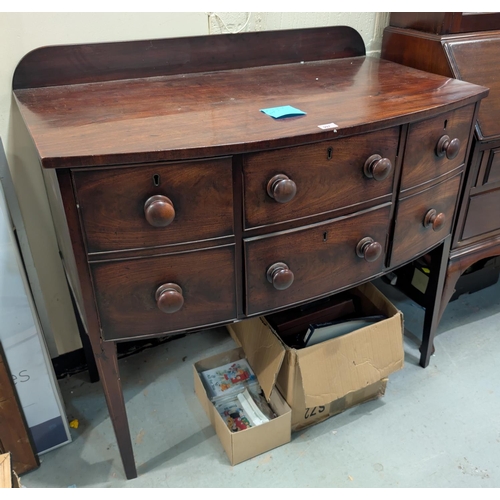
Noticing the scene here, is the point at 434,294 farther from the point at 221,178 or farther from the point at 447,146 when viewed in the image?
the point at 221,178

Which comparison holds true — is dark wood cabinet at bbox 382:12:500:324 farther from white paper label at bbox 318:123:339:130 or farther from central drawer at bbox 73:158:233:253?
central drawer at bbox 73:158:233:253

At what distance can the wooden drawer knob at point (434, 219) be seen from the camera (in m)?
1.13

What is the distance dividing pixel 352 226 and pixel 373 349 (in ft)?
1.40

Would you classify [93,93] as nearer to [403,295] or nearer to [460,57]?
[460,57]

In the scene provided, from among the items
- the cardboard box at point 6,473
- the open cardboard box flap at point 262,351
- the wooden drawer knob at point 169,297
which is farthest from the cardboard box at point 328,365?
the cardboard box at point 6,473

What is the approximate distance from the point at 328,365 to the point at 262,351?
0.60ft

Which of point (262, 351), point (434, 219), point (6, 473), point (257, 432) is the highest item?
point (434, 219)

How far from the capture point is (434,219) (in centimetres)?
114

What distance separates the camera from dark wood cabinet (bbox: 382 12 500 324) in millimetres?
1218

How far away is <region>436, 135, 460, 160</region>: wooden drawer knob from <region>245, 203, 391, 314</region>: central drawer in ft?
0.54

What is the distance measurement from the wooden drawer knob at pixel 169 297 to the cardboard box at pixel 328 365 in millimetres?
395

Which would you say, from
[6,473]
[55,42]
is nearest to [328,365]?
[6,473]

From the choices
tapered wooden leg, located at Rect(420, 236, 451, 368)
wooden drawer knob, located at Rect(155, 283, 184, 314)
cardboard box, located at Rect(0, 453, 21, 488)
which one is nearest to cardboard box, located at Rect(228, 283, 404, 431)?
tapered wooden leg, located at Rect(420, 236, 451, 368)

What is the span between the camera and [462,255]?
138 cm
